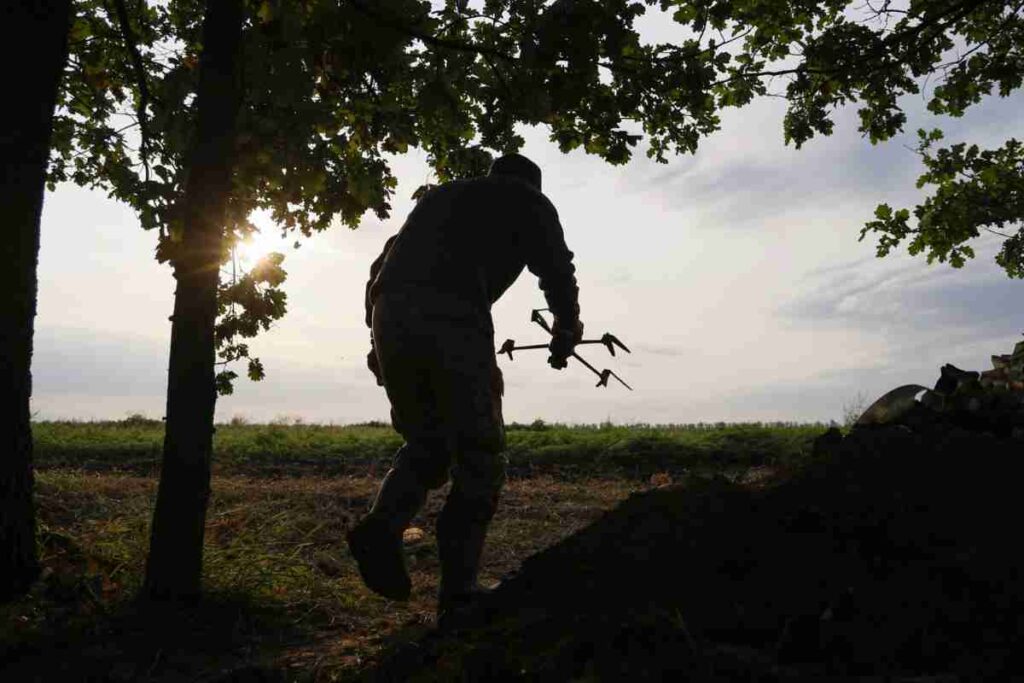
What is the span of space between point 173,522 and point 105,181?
7649mm

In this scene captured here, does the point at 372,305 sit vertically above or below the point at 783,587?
above

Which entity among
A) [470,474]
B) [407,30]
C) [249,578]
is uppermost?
[407,30]

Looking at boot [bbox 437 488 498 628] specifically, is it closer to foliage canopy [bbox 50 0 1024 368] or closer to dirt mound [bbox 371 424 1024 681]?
dirt mound [bbox 371 424 1024 681]

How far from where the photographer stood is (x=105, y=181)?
11422 millimetres

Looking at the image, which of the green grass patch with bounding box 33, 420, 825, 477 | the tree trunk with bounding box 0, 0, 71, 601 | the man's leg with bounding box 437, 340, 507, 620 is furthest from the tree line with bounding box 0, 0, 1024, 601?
the green grass patch with bounding box 33, 420, 825, 477

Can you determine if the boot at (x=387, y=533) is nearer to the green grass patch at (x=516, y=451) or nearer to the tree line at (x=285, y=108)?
the tree line at (x=285, y=108)

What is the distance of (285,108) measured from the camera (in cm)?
692

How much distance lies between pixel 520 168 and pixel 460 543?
2.29 meters

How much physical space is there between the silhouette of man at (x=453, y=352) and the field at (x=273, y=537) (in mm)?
488

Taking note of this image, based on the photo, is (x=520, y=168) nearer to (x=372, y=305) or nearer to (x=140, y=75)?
(x=372, y=305)

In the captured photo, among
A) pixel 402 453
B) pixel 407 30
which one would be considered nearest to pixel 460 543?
pixel 402 453

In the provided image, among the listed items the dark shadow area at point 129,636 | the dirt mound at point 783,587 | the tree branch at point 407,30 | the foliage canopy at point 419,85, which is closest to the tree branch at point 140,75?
the foliage canopy at point 419,85

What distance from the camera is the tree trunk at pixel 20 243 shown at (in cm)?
557

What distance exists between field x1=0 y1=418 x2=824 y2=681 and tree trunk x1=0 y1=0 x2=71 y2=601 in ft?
1.21
